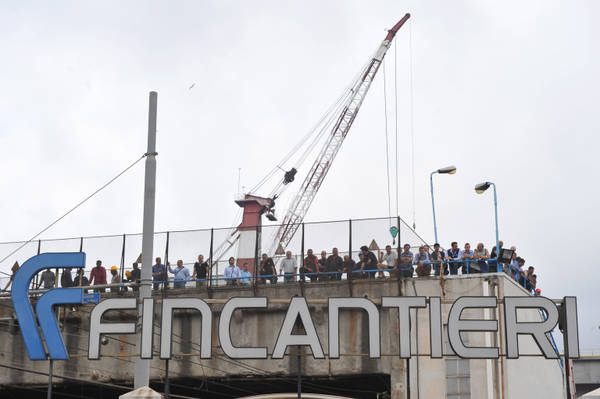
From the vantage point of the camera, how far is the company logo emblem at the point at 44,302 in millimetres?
25734

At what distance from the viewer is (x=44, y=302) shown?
26.0 m

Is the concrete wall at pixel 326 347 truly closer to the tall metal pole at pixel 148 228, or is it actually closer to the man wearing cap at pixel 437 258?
the man wearing cap at pixel 437 258

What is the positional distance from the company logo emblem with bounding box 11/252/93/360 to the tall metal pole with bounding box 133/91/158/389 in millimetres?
6075

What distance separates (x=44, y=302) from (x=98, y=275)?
9328 millimetres

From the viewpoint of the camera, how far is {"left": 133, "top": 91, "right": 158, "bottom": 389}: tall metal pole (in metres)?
19.7

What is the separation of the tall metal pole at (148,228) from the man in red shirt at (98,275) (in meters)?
15.2

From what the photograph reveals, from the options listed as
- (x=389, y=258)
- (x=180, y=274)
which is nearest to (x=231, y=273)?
(x=180, y=274)

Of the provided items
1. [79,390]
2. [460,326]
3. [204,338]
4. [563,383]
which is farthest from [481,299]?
[79,390]

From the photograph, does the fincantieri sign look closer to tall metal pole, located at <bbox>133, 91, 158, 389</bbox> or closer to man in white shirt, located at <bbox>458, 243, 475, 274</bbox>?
tall metal pole, located at <bbox>133, 91, 158, 389</bbox>

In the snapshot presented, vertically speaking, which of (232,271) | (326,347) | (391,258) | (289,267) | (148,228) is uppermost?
(391,258)

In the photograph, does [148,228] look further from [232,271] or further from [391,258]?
[391,258]

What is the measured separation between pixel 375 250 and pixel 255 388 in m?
8.78

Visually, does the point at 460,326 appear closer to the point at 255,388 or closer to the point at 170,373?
the point at 170,373

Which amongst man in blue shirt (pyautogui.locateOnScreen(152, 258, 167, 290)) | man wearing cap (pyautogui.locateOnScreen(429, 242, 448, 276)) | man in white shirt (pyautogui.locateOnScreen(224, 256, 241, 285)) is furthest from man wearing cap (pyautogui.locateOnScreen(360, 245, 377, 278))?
man in blue shirt (pyautogui.locateOnScreen(152, 258, 167, 290))
